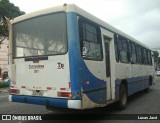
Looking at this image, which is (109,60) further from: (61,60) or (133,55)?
(133,55)

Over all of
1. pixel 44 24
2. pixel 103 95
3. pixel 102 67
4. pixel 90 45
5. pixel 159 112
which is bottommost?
pixel 159 112

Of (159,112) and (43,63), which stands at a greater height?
(43,63)

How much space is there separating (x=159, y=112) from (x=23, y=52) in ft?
17.5

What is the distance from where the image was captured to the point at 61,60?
7586 millimetres

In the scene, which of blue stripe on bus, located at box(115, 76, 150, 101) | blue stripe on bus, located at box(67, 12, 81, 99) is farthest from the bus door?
blue stripe on bus, located at box(67, 12, 81, 99)

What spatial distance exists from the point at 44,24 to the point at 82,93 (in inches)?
91.1

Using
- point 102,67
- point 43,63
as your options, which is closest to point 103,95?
point 102,67

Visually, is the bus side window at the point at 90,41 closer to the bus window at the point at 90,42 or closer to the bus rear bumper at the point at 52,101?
the bus window at the point at 90,42

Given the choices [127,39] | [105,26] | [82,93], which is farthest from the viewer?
[127,39]

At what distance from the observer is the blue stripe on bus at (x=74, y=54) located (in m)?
7.29

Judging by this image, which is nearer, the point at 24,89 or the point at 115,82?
the point at 24,89

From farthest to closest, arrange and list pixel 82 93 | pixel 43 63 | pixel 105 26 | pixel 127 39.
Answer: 1. pixel 127 39
2. pixel 105 26
3. pixel 43 63
4. pixel 82 93

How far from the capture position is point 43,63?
7.99 m

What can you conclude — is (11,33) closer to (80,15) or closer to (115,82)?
(80,15)
